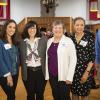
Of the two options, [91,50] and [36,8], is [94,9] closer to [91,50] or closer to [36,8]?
[36,8]

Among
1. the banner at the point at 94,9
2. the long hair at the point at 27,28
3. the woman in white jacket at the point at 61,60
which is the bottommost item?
the woman in white jacket at the point at 61,60

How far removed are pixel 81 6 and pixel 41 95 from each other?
50.2 feet

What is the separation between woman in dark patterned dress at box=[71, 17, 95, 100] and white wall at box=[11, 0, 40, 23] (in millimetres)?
14356

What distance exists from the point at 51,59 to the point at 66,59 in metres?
0.20

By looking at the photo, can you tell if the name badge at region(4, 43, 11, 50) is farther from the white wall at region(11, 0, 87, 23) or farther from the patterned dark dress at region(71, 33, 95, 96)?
the white wall at region(11, 0, 87, 23)

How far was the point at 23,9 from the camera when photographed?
17.9m

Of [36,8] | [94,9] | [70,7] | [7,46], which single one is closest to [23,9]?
[36,8]

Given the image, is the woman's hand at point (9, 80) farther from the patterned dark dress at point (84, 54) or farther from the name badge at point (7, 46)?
the patterned dark dress at point (84, 54)

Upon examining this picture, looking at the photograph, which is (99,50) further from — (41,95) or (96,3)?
(96,3)

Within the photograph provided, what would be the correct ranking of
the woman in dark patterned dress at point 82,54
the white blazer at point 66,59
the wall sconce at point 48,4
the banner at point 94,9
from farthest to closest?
the banner at point 94,9
the wall sconce at point 48,4
the woman in dark patterned dress at point 82,54
the white blazer at point 66,59

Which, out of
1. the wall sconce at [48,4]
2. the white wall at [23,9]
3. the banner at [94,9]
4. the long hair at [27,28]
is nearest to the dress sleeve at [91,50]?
the long hair at [27,28]

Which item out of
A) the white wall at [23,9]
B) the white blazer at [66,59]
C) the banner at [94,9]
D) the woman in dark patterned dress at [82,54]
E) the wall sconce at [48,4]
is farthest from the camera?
the banner at [94,9]

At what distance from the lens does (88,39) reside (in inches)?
146

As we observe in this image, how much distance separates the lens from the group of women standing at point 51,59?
3.57 metres
